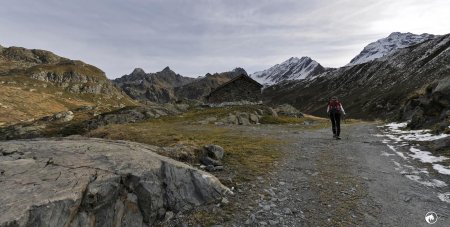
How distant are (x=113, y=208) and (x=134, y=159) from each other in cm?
192

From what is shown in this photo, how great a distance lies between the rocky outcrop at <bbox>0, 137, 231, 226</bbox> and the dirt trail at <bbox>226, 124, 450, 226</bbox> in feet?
5.12

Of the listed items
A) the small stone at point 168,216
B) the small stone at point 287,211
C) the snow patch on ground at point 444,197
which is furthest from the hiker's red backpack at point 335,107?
the small stone at point 168,216

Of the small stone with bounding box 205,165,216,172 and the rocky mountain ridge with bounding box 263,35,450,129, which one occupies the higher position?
the rocky mountain ridge with bounding box 263,35,450,129

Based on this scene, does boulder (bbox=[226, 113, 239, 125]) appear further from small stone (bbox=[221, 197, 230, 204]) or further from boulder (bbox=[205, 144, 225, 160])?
small stone (bbox=[221, 197, 230, 204])

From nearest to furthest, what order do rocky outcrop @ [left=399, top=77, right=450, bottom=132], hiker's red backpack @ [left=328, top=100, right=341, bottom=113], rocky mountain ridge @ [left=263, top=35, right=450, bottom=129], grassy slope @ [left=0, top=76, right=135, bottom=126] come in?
rocky outcrop @ [left=399, top=77, right=450, bottom=132] → hiker's red backpack @ [left=328, top=100, right=341, bottom=113] → grassy slope @ [left=0, top=76, right=135, bottom=126] → rocky mountain ridge @ [left=263, top=35, right=450, bottom=129]

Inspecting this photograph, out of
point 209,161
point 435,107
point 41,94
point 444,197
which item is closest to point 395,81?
point 435,107

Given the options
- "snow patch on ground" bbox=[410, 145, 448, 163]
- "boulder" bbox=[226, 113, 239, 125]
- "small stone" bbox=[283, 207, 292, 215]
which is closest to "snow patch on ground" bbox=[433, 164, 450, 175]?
"snow patch on ground" bbox=[410, 145, 448, 163]

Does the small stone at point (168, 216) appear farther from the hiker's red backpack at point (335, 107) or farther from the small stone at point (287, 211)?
the hiker's red backpack at point (335, 107)

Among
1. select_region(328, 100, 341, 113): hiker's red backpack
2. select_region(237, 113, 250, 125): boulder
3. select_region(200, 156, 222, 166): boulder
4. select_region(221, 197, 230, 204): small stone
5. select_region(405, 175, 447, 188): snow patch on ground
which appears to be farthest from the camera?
select_region(237, 113, 250, 125): boulder

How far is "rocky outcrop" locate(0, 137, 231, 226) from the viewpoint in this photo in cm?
647

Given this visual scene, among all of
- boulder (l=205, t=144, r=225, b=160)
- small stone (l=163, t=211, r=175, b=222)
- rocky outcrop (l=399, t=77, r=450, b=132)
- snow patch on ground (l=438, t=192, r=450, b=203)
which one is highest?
rocky outcrop (l=399, t=77, r=450, b=132)

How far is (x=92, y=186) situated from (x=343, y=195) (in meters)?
6.90

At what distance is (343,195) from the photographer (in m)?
9.75

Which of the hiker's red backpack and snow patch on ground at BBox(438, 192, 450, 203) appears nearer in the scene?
snow patch on ground at BBox(438, 192, 450, 203)
